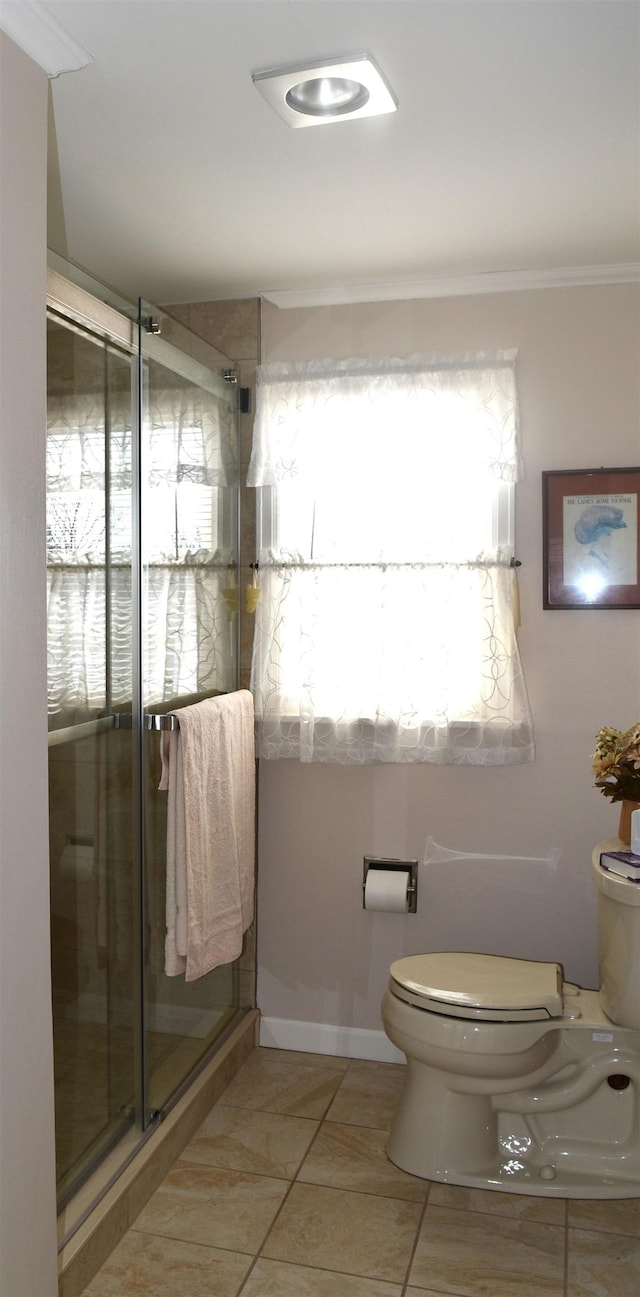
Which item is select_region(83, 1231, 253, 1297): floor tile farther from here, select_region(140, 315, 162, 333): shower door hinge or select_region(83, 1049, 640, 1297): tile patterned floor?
select_region(140, 315, 162, 333): shower door hinge

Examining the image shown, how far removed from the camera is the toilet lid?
2.43 metres

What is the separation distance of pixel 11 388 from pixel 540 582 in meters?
1.77

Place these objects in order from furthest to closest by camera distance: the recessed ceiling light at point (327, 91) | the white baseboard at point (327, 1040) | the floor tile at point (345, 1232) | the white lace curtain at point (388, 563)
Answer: the white baseboard at point (327, 1040)
the white lace curtain at point (388, 563)
the floor tile at point (345, 1232)
the recessed ceiling light at point (327, 91)

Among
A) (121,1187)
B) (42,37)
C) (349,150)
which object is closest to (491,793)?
(121,1187)

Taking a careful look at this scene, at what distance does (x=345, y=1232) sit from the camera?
7.55 feet

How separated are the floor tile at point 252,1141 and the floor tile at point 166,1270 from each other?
33cm

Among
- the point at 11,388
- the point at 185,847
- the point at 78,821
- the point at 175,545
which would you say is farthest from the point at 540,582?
the point at 11,388

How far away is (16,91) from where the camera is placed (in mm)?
1650

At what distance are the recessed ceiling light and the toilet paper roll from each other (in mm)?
2043

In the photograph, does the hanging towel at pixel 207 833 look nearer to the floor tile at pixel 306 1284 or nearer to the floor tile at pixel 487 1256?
the floor tile at pixel 306 1284

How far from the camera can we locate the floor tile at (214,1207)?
2273 mm

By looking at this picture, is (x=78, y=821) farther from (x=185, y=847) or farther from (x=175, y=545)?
(x=175, y=545)

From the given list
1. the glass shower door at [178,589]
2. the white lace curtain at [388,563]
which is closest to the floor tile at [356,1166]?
the glass shower door at [178,589]

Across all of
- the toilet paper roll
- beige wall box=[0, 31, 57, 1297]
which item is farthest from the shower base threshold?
the toilet paper roll
